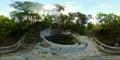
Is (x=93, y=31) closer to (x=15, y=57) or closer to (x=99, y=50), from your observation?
(x=99, y=50)

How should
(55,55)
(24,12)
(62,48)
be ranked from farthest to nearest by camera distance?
1. (24,12)
2. (62,48)
3. (55,55)

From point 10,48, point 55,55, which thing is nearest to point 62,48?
point 55,55

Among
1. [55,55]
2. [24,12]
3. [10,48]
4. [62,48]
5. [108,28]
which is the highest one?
[24,12]

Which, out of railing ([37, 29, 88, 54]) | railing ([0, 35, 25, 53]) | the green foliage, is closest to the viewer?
railing ([37, 29, 88, 54])

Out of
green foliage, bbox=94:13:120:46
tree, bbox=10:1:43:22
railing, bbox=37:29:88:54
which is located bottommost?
railing, bbox=37:29:88:54

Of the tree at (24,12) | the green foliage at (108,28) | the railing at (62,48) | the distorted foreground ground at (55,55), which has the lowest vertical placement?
the distorted foreground ground at (55,55)

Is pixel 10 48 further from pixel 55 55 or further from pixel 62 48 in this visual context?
pixel 62 48

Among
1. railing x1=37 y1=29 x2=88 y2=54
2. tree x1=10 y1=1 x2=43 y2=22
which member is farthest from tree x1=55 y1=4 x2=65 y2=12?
railing x1=37 y1=29 x2=88 y2=54

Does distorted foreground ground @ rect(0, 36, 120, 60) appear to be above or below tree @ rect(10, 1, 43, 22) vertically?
below

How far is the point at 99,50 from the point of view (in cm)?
2141

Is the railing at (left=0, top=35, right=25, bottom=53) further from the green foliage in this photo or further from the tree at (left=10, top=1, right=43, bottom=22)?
the green foliage

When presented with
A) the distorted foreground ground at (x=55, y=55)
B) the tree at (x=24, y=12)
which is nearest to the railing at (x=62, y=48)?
the distorted foreground ground at (x=55, y=55)

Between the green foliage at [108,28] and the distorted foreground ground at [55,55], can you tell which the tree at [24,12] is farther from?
the green foliage at [108,28]

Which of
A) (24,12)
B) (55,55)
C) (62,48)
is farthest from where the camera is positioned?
(24,12)
